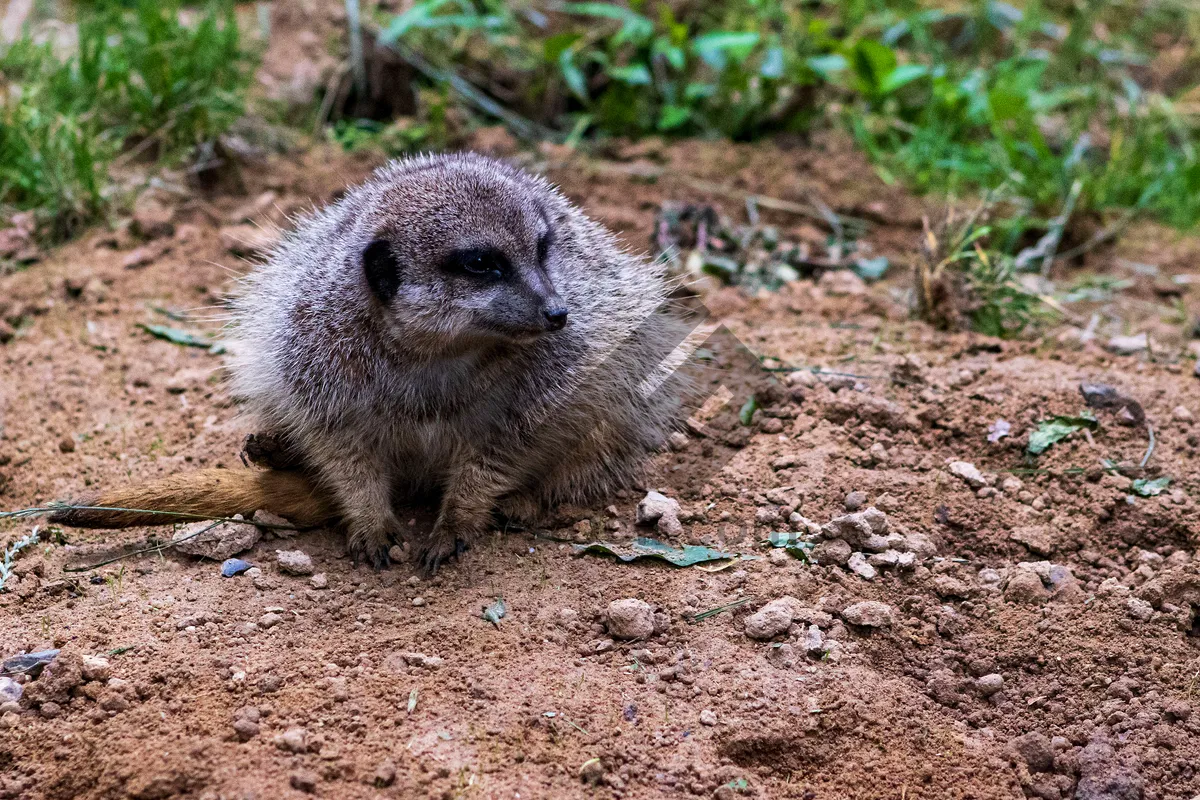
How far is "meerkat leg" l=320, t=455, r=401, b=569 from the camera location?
3385mm

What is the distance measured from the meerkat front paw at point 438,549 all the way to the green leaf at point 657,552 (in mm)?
365

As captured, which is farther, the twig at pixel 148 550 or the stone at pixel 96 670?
the twig at pixel 148 550

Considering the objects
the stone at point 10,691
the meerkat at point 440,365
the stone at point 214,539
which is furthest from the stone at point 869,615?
the stone at point 10,691

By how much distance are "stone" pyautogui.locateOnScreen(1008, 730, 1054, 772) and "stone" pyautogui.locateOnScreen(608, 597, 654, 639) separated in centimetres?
92

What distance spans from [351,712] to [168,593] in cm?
76

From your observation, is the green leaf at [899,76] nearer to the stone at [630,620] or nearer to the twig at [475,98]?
the twig at [475,98]

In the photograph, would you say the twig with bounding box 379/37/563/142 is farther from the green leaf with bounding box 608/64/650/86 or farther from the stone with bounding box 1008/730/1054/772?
the stone with bounding box 1008/730/1054/772

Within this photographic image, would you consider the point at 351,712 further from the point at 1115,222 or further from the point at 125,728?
the point at 1115,222

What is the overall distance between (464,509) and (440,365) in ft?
1.49

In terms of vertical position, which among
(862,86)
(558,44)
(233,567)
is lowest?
(233,567)

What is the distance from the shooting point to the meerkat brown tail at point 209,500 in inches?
126

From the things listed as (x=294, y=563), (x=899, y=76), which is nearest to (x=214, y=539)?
(x=294, y=563)

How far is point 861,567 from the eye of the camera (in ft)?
10.3

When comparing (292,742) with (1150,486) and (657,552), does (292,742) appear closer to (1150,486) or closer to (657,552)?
(657,552)
